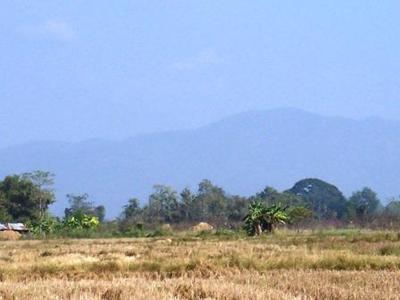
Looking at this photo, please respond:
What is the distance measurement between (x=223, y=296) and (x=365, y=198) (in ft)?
383

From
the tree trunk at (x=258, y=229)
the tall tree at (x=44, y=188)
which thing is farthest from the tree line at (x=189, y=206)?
the tree trunk at (x=258, y=229)

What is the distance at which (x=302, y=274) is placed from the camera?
12430 millimetres

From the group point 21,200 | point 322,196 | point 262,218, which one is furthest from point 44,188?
point 322,196

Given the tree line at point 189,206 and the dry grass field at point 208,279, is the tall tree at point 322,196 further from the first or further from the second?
the dry grass field at point 208,279

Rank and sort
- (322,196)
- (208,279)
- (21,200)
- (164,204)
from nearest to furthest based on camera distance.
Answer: (208,279)
(21,200)
(164,204)
(322,196)

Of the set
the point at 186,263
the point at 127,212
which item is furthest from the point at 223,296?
the point at 127,212

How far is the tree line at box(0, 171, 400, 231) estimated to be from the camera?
61094 millimetres

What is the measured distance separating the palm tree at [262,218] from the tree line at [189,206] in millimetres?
3085

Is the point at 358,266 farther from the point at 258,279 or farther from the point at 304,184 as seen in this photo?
the point at 304,184

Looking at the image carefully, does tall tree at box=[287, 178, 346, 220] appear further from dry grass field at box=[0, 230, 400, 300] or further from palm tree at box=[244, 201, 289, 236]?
dry grass field at box=[0, 230, 400, 300]

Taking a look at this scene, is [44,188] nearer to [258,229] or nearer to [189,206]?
[189,206]

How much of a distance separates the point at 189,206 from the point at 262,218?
39.7 metres

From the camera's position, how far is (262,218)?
48000mm

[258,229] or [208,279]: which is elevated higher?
[258,229]
